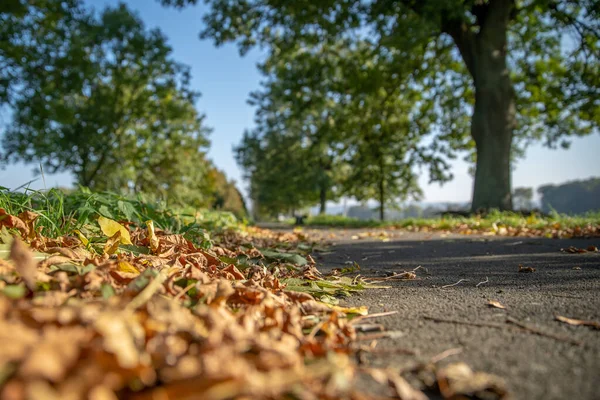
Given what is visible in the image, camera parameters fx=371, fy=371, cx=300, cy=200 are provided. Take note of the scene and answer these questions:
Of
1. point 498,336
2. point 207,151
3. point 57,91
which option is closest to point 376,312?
point 498,336

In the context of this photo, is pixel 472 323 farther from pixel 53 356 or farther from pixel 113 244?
pixel 113 244

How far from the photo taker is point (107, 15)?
17.0 meters

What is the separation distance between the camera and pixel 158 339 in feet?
3.03

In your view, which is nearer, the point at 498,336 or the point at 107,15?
the point at 498,336

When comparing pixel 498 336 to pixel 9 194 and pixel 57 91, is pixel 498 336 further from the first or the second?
pixel 57 91

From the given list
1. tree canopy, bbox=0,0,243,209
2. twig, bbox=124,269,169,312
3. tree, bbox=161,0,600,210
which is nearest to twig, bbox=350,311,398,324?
twig, bbox=124,269,169,312

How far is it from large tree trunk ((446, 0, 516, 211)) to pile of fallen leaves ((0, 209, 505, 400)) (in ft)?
30.2

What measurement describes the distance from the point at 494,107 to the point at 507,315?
30.4 feet

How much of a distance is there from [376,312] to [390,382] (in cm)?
68

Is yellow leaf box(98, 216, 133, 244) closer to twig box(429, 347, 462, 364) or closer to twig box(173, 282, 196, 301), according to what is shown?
twig box(173, 282, 196, 301)

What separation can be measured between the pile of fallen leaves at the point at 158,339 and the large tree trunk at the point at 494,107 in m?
9.22

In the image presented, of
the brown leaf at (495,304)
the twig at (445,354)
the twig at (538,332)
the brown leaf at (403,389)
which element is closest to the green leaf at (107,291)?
the brown leaf at (403,389)

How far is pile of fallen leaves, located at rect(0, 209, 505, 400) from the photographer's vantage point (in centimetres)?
73

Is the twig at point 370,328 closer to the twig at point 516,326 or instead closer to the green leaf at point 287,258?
the twig at point 516,326
